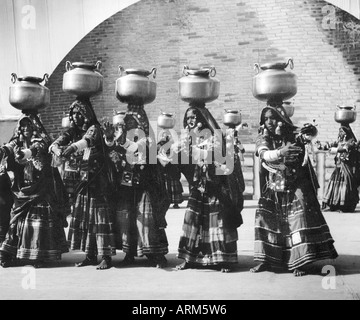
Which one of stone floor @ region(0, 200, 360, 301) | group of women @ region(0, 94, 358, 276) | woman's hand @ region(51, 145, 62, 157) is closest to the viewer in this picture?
stone floor @ region(0, 200, 360, 301)

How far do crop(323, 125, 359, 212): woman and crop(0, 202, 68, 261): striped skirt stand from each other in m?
5.80

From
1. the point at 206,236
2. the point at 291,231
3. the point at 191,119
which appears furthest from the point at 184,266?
the point at 191,119

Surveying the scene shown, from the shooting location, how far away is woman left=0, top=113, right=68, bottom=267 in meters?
5.41

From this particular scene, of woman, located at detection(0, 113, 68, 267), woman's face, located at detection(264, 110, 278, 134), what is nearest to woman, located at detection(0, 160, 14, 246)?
woman, located at detection(0, 113, 68, 267)

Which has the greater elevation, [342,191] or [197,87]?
[197,87]

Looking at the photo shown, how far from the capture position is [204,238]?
17.2 feet

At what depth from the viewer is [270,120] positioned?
5.07 meters

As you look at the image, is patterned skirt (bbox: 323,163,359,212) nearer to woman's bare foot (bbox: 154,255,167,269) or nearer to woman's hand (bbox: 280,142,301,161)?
woman's bare foot (bbox: 154,255,167,269)

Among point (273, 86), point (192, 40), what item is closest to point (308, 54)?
point (192, 40)

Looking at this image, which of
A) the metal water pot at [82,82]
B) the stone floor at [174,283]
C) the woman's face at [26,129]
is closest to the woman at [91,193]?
the metal water pot at [82,82]

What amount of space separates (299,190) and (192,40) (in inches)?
307

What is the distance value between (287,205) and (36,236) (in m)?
2.23

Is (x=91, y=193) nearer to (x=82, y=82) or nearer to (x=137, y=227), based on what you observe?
(x=137, y=227)

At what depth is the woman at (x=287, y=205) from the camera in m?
4.90
